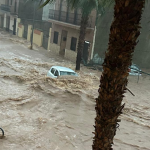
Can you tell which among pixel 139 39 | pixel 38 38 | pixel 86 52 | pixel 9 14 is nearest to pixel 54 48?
pixel 38 38

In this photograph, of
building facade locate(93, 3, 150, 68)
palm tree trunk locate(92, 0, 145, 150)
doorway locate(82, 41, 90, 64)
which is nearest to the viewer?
palm tree trunk locate(92, 0, 145, 150)

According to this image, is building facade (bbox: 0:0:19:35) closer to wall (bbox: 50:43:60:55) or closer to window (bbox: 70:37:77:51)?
wall (bbox: 50:43:60:55)

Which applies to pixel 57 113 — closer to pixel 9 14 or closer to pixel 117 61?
pixel 117 61

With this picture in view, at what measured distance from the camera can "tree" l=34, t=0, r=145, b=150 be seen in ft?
11.7

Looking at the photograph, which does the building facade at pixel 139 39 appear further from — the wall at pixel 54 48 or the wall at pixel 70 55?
the wall at pixel 54 48

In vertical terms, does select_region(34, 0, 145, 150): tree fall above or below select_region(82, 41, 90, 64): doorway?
above

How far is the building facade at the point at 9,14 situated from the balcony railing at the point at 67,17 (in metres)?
14.3

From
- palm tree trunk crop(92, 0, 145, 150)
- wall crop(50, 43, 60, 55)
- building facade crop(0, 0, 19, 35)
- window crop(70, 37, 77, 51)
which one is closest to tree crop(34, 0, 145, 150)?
palm tree trunk crop(92, 0, 145, 150)

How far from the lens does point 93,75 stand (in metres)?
18.3

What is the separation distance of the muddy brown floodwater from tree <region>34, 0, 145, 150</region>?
5.44ft

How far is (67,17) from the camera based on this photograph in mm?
23953

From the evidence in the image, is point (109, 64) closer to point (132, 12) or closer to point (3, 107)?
point (132, 12)

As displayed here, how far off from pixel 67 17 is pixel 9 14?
2031 cm

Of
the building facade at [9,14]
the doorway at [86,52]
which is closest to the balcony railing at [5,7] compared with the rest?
the building facade at [9,14]
